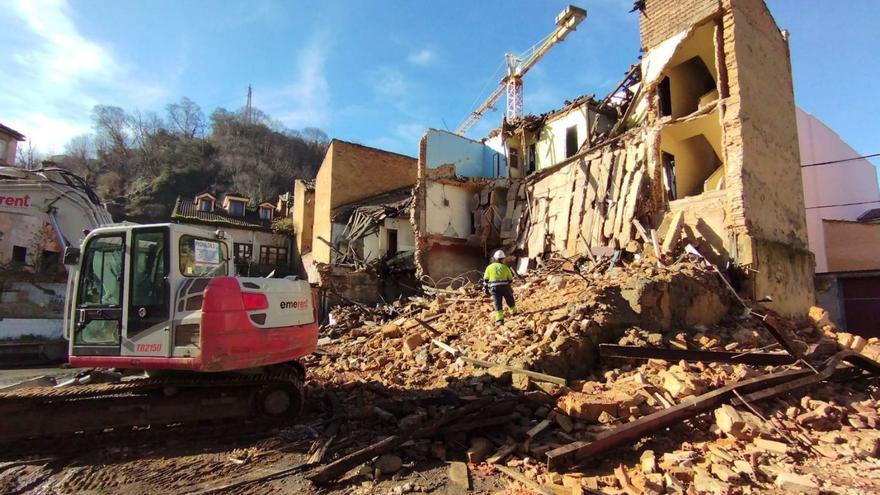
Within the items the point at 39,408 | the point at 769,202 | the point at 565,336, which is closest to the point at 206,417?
the point at 39,408

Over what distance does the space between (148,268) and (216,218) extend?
28.3 metres

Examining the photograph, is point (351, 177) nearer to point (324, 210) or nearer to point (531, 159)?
point (324, 210)

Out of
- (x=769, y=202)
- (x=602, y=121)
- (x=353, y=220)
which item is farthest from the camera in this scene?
(x=353, y=220)

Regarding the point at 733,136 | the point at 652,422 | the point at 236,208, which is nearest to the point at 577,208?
the point at 733,136

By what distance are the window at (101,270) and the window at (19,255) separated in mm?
10307

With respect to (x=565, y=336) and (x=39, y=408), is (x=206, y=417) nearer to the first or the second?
(x=39, y=408)

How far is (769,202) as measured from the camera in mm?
11273

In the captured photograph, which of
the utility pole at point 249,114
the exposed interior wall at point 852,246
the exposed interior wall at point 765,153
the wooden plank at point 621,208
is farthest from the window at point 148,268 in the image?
the utility pole at point 249,114

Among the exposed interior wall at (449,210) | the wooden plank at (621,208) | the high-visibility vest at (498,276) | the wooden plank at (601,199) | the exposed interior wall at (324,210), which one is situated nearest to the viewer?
the high-visibility vest at (498,276)

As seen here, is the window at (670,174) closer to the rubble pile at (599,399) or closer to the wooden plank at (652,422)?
the rubble pile at (599,399)

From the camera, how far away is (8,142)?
2808 cm

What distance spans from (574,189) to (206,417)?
11941mm

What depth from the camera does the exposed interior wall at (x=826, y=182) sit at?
1809 centimetres

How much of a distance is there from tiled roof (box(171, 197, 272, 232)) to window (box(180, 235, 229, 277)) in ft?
83.6
